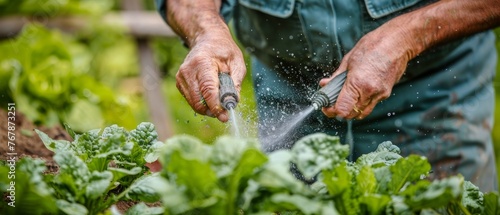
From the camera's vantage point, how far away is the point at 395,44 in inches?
92.2

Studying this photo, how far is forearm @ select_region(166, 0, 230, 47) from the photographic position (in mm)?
2615

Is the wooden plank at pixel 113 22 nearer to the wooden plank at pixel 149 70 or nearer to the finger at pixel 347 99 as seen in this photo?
the wooden plank at pixel 149 70

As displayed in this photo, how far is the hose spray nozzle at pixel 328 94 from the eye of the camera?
2232 mm

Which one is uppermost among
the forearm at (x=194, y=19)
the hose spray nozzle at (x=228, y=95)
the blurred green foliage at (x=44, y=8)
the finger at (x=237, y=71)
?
the blurred green foliage at (x=44, y=8)

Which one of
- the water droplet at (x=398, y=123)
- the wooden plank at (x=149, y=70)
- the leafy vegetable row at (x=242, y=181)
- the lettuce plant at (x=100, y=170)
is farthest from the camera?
the wooden plank at (x=149, y=70)

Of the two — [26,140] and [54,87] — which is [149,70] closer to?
[54,87]

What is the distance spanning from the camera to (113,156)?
1.92m

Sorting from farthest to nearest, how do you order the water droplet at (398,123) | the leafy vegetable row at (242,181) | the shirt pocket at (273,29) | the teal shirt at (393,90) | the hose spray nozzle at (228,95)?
the water droplet at (398,123) < the shirt pocket at (273,29) < the teal shirt at (393,90) < the hose spray nozzle at (228,95) < the leafy vegetable row at (242,181)

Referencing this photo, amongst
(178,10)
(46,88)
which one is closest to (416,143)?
(178,10)

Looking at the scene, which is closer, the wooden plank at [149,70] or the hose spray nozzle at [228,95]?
the hose spray nozzle at [228,95]

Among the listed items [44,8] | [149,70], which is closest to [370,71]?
[44,8]

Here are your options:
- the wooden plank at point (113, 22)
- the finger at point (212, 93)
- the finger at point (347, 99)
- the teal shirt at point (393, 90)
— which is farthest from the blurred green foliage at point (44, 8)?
the finger at point (347, 99)

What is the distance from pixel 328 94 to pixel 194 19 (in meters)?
0.75

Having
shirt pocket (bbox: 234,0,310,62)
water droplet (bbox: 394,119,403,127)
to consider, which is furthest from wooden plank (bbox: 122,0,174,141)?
water droplet (bbox: 394,119,403,127)
